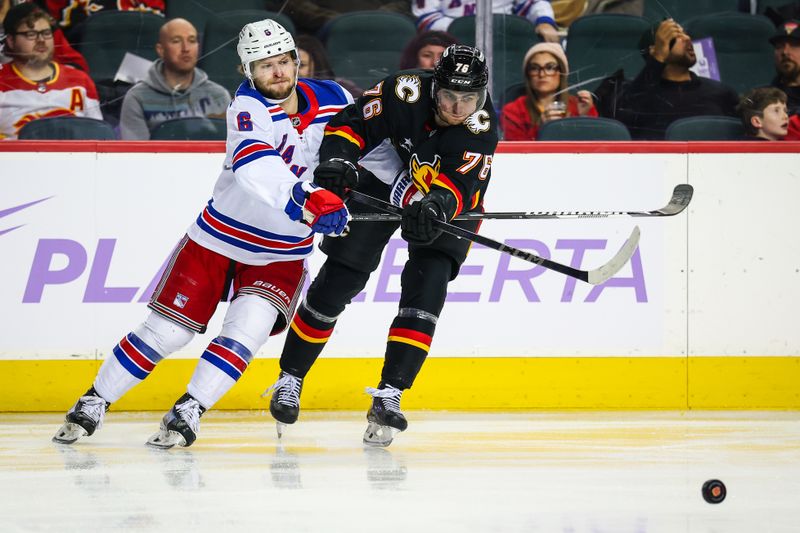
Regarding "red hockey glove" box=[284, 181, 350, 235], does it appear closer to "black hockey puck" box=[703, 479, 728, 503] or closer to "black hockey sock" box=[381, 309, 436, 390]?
"black hockey sock" box=[381, 309, 436, 390]

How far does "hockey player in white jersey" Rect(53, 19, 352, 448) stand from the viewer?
3371mm

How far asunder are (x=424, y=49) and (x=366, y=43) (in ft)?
0.71

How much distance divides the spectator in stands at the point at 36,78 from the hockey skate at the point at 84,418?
4.50ft

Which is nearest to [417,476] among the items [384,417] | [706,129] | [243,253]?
[384,417]

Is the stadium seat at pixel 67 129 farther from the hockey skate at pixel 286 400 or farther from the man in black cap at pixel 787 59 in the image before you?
the man in black cap at pixel 787 59

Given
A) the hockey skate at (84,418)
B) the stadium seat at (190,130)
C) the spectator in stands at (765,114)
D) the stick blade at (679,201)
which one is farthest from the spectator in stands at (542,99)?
the hockey skate at (84,418)

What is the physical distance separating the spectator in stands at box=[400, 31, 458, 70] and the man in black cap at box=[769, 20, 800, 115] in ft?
4.06

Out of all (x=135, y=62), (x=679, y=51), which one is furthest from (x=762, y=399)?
(x=135, y=62)

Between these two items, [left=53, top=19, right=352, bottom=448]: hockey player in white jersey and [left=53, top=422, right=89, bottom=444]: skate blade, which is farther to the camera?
[left=53, top=422, right=89, bottom=444]: skate blade

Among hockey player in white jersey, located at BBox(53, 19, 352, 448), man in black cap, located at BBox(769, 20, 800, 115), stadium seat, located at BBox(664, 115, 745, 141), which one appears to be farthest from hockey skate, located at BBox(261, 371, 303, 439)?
man in black cap, located at BBox(769, 20, 800, 115)

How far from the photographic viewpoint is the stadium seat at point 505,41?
4.59 m

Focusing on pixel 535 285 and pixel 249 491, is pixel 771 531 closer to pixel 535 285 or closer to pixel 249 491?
pixel 249 491

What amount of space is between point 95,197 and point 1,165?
1.10 feet

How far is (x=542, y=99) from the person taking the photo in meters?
4.66
